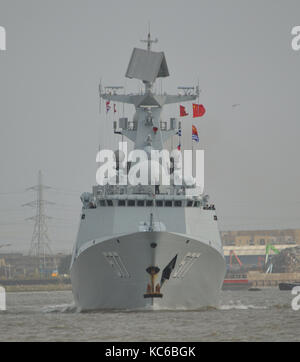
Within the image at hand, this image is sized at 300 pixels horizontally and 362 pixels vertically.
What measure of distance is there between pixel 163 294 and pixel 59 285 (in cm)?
11526

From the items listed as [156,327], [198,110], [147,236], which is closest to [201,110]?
[198,110]

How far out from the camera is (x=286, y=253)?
6949 inches

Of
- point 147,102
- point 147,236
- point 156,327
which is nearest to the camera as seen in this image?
point 156,327

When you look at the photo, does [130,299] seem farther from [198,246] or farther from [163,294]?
[198,246]

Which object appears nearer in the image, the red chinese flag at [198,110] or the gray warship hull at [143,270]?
the gray warship hull at [143,270]

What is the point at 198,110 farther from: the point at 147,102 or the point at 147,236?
the point at 147,236

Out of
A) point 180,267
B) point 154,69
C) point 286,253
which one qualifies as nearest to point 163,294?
point 180,267

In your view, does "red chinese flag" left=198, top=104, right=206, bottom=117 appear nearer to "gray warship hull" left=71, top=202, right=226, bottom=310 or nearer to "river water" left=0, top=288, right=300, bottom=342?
"gray warship hull" left=71, top=202, right=226, bottom=310

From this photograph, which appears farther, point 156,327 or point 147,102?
point 147,102

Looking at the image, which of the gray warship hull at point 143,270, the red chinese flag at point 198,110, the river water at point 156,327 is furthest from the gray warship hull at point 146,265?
the red chinese flag at point 198,110

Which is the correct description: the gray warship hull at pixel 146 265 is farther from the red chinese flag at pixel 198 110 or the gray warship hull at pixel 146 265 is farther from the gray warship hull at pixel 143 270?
the red chinese flag at pixel 198 110

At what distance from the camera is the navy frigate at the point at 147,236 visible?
44656 mm

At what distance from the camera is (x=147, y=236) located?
145 feet

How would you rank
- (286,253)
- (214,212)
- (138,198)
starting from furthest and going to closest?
(286,253), (214,212), (138,198)
